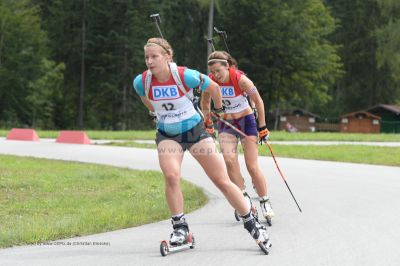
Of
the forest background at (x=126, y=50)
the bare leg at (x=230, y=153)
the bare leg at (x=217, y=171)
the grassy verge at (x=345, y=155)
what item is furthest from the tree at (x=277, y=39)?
the bare leg at (x=217, y=171)

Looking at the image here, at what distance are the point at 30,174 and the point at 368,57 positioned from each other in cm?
5562

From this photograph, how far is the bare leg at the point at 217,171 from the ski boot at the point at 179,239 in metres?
0.52

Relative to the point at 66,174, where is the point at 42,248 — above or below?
above

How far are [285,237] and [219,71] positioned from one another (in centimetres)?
208

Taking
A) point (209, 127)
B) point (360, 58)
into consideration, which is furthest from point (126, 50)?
point (209, 127)

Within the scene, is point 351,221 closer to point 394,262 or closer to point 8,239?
point 394,262

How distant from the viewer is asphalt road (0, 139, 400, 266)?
19.4ft

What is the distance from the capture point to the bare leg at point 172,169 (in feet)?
20.7

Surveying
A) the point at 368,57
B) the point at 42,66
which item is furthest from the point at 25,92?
the point at 368,57

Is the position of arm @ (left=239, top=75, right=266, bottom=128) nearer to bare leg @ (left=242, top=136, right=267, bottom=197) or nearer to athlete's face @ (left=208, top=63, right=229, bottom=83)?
athlete's face @ (left=208, top=63, right=229, bottom=83)

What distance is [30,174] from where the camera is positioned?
520 inches

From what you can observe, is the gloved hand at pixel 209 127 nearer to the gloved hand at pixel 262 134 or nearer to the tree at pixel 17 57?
the gloved hand at pixel 262 134

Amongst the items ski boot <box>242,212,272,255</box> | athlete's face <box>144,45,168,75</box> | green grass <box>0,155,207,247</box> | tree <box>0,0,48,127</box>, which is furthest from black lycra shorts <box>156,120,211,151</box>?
tree <box>0,0,48,127</box>

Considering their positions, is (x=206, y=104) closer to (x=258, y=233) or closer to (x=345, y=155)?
(x=258, y=233)
